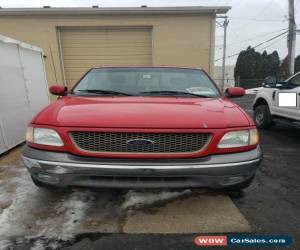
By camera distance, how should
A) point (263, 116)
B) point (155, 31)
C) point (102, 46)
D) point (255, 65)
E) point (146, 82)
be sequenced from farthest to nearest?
point (255, 65) → point (102, 46) → point (155, 31) → point (263, 116) → point (146, 82)

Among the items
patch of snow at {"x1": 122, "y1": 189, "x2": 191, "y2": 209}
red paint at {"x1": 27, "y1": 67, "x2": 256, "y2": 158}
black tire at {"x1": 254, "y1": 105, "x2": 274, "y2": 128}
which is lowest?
black tire at {"x1": 254, "y1": 105, "x2": 274, "y2": 128}

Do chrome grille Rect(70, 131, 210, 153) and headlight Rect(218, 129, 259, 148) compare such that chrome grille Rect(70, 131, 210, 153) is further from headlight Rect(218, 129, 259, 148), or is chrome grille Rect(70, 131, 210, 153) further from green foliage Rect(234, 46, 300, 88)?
green foliage Rect(234, 46, 300, 88)

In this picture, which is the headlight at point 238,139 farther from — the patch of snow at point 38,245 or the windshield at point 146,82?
the patch of snow at point 38,245

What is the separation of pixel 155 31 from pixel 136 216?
9.40 m

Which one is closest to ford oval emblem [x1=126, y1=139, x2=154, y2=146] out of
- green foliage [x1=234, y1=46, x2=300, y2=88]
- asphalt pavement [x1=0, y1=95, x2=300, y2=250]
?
asphalt pavement [x1=0, y1=95, x2=300, y2=250]

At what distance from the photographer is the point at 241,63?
135ft

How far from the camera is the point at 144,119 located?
268cm

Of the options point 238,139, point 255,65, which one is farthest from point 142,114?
point 255,65

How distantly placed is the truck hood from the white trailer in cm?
250

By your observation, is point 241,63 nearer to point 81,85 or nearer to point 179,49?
point 179,49

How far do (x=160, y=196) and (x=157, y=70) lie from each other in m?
1.75

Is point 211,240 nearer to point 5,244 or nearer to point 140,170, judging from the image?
point 140,170

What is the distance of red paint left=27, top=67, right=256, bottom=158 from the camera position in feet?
8.65

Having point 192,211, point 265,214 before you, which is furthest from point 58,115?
point 265,214
